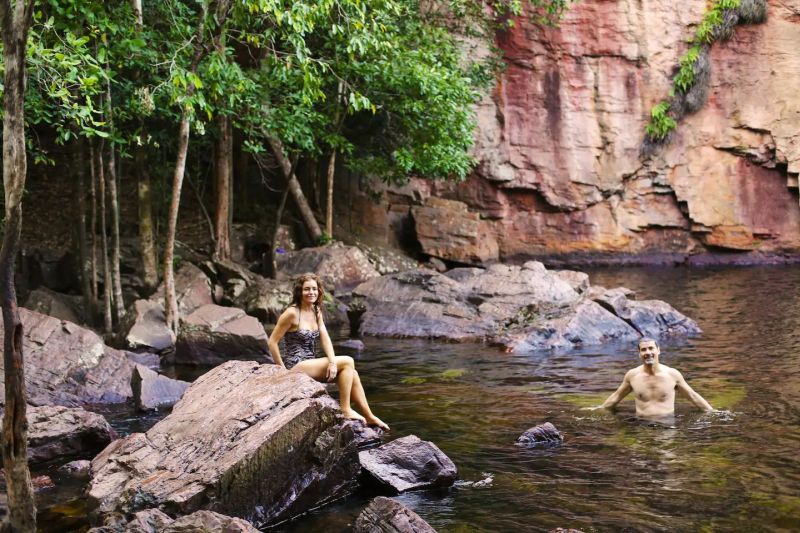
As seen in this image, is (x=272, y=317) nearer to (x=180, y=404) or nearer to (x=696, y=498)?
(x=180, y=404)

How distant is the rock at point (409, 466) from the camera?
7.45 meters

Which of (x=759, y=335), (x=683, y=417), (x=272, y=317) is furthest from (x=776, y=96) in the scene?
(x=683, y=417)

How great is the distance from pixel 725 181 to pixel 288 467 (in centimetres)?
2622

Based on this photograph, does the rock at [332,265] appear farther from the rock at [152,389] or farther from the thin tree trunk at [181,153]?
the rock at [152,389]

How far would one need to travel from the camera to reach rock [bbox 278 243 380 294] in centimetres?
2031

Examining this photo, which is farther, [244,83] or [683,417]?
[244,83]

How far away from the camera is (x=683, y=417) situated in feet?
32.1

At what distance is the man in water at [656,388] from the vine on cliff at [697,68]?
2125 cm

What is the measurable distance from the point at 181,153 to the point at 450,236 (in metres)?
13.3

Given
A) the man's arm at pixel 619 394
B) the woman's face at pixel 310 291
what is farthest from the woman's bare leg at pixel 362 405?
the man's arm at pixel 619 394

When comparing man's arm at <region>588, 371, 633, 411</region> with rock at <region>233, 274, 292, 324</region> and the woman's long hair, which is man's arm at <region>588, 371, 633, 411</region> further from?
rock at <region>233, 274, 292, 324</region>

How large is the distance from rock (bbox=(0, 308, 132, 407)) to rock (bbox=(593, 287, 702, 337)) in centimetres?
925

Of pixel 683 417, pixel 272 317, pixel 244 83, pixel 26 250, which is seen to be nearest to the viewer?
pixel 683 417

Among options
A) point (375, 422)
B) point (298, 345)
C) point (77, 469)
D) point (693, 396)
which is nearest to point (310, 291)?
point (298, 345)
